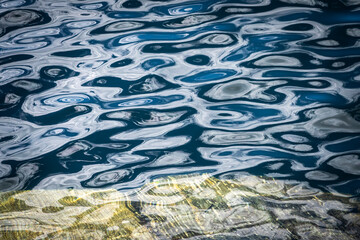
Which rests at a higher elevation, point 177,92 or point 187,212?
point 177,92

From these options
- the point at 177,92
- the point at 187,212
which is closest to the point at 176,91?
the point at 177,92

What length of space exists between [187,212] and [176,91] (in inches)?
64.2

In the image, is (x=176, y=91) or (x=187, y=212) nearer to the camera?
(x=187, y=212)

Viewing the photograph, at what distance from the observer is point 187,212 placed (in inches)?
71.9

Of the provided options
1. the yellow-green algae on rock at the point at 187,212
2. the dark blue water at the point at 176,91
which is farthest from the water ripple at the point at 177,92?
the yellow-green algae on rock at the point at 187,212

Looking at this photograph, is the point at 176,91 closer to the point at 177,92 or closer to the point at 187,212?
the point at 177,92

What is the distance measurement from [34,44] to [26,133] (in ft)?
4.71

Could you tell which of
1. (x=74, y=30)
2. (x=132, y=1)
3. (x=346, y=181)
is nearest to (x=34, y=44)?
(x=74, y=30)

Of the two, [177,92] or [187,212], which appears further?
[177,92]

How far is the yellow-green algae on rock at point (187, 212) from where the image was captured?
1649 mm

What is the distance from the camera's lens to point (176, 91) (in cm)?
323

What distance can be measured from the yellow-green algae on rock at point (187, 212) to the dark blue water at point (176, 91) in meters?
0.24

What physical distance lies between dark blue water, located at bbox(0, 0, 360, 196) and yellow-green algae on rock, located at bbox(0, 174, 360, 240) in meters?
0.24

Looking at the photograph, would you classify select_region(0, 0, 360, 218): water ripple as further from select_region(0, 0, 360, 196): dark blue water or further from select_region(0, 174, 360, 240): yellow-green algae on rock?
select_region(0, 174, 360, 240): yellow-green algae on rock
